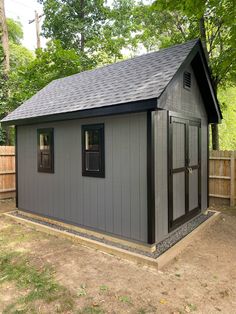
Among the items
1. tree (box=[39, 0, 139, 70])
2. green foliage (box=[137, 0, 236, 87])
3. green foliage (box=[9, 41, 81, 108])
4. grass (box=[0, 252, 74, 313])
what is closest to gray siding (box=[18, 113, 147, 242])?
grass (box=[0, 252, 74, 313])

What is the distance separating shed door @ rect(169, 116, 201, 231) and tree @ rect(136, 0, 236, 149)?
270 centimetres

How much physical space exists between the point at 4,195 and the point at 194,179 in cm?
680

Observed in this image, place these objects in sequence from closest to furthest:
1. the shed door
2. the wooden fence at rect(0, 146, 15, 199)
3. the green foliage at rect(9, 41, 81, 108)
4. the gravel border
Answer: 1. the gravel border
2. the shed door
3. the wooden fence at rect(0, 146, 15, 199)
4. the green foliage at rect(9, 41, 81, 108)

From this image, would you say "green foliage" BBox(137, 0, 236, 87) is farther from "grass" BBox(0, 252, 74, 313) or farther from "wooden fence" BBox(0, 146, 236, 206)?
"grass" BBox(0, 252, 74, 313)

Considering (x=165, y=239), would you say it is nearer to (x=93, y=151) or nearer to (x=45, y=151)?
(x=93, y=151)

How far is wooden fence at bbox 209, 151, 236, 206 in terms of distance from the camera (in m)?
7.49

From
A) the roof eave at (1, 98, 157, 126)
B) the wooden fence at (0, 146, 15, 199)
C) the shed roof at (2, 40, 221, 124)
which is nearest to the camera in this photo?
the roof eave at (1, 98, 157, 126)

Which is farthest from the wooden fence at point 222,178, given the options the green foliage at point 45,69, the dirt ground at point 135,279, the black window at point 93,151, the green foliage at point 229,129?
the green foliage at point 229,129

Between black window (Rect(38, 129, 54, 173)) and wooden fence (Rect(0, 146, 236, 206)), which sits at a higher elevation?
black window (Rect(38, 129, 54, 173))

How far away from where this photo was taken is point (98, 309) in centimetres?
283

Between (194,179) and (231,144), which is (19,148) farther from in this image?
(231,144)

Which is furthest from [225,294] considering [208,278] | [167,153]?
[167,153]

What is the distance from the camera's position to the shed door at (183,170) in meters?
4.96

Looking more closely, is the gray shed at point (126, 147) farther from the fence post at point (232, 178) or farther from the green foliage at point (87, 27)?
the green foliage at point (87, 27)
